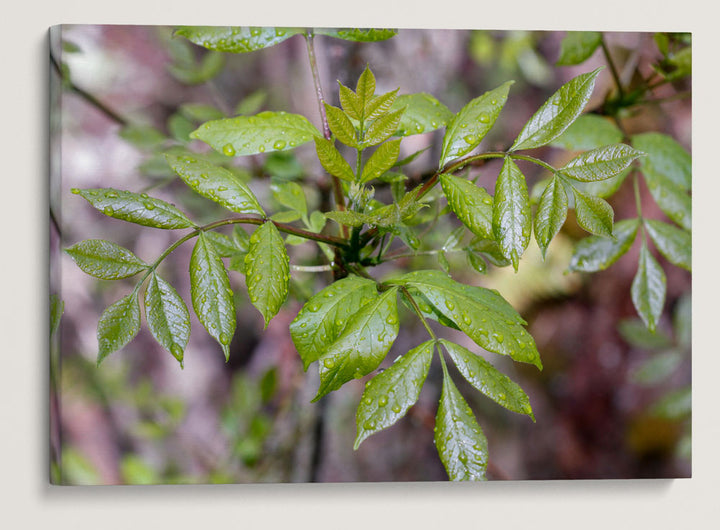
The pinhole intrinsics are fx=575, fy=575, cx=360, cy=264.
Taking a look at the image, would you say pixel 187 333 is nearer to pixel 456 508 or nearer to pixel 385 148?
pixel 385 148

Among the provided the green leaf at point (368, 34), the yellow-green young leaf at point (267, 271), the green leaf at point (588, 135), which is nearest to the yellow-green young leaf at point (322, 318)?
the yellow-green young leaf at point (267, 271)

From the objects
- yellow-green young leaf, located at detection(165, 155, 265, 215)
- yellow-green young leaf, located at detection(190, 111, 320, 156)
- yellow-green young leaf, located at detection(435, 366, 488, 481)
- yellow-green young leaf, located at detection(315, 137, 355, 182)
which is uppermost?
yellow-green young leaf, located at detection(190, 111, 320, 156)

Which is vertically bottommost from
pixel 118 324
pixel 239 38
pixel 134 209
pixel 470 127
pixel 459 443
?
pixel 459 443

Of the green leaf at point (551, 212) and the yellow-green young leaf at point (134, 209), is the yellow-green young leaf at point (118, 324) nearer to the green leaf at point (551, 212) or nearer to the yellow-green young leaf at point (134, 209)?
the yellow-green young leaf at point (134, 209)

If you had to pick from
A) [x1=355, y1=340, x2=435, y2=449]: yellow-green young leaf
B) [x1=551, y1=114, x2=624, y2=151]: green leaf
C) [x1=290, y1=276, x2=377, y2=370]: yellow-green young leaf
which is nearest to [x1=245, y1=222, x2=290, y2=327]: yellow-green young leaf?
[x1=290, y1=276, x2=377, y2=370]: yellow-green young leaf

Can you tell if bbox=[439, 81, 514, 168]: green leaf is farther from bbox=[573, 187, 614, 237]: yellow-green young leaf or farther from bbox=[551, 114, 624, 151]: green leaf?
bbox=[551, 114, 624, 151]: green leaf

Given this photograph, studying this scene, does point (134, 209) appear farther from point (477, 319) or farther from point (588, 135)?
point (588, 135)

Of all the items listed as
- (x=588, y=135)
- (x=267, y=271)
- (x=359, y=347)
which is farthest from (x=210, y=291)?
(x=588, y=135)
